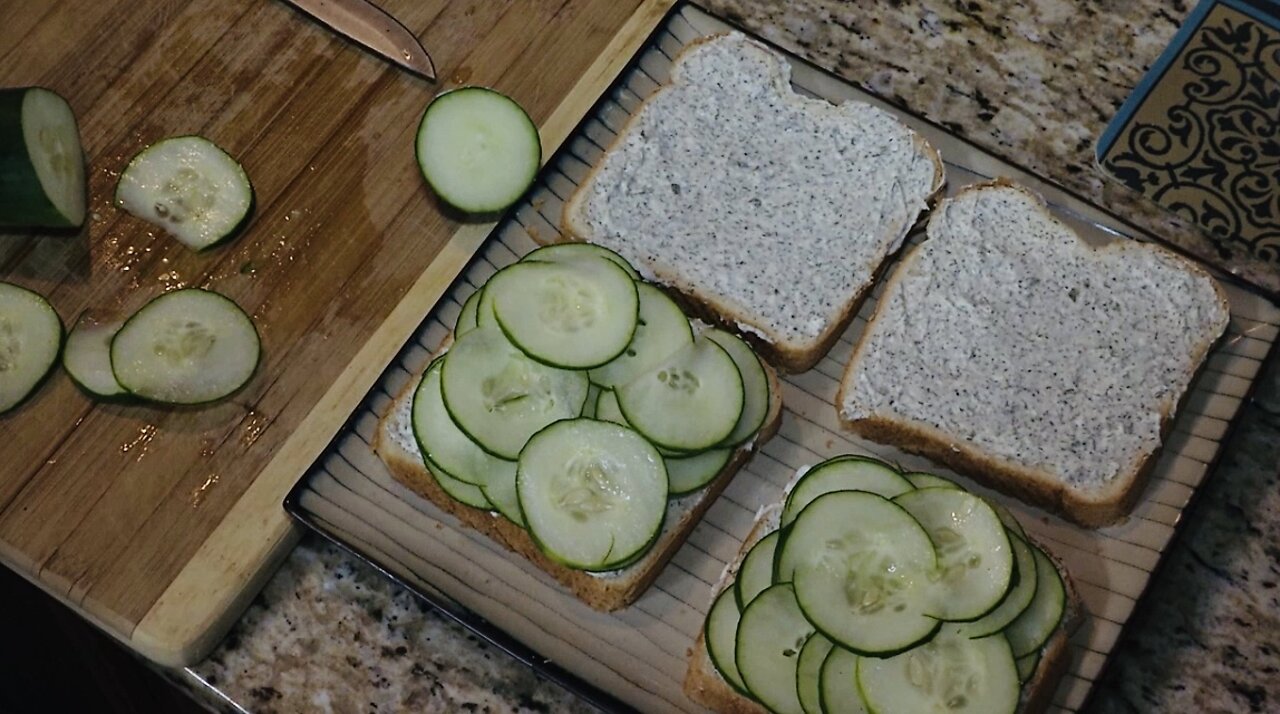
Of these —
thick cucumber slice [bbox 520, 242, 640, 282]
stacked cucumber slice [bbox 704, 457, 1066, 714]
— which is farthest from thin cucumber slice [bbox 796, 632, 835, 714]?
thick cucumber slice [bbox 520, 242, 640, 282]

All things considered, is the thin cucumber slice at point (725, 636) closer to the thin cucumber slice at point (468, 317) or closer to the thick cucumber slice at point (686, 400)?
the thick cucumber slice at point (686, 400)

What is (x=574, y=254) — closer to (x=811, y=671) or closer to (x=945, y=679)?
(x=811, y=671)

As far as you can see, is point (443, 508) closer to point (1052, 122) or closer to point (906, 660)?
point (906, 660)

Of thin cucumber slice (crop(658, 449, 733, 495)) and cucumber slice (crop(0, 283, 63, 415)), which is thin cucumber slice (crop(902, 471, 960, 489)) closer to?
thin cucumber slice (crop(658, 449, 733, 495))

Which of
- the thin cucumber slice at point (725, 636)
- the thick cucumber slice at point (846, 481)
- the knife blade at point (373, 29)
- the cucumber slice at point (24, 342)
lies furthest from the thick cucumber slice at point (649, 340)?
the cucumber slice at point (24, 342)

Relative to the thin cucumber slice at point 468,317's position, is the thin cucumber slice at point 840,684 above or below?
below

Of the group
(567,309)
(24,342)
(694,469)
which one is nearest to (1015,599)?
(694,469)
